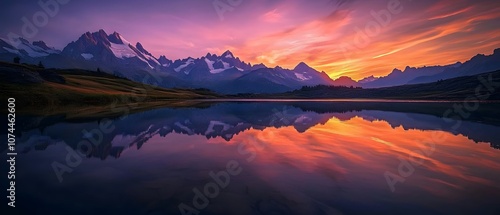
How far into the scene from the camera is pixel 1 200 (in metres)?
12.1

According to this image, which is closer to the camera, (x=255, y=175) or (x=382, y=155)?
(x=255, y=175)

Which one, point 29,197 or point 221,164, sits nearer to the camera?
point 29,197

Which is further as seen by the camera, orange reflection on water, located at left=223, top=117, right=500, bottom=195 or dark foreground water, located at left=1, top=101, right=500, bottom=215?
orange reflection on water, located at left=223, top=117, right=500, bottom=195

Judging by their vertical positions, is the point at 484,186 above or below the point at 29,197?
above

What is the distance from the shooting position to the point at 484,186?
1451cm

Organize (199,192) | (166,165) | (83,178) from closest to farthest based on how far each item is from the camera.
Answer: (199,192) < (83,178) < (166,165)

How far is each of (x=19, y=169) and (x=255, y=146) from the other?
18.4 m

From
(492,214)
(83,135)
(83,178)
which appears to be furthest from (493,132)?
(83,135)

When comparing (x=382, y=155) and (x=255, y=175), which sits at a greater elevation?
(x=382, y=155)

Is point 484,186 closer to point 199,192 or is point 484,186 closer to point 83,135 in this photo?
point 199,192

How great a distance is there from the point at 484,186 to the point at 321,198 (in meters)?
9.99

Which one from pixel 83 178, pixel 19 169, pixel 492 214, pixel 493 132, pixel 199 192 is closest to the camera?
pixel 492 214

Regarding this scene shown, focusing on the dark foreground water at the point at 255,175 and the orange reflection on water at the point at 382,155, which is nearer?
the dark foreground water at the point at 255,175

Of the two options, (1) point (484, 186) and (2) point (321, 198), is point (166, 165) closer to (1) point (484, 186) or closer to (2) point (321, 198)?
(2) point (321, 198)
